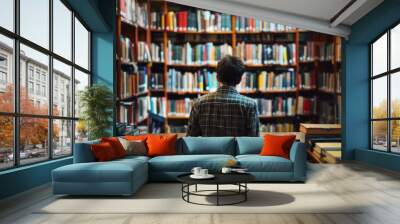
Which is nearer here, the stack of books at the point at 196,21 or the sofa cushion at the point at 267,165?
the sofa cushion at the point at 267,165

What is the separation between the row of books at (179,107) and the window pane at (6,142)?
373 cm

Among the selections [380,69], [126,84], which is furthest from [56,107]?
[380,69]

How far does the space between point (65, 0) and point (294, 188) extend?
3.89 metres

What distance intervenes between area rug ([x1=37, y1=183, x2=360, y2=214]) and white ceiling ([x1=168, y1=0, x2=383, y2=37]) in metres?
3.36

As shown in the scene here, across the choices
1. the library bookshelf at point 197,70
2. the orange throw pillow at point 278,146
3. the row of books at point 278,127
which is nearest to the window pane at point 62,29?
the library bookshelf at point 197,70

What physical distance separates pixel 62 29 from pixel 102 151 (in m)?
2.00

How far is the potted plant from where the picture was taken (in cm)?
616

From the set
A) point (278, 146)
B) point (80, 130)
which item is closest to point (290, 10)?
point (278, 146)

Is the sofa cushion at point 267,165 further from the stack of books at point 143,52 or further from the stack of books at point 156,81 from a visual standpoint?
Answer: the stack of books at point 143,52

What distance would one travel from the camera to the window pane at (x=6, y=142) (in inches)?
156

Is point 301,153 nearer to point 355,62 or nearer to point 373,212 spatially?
point 373,212

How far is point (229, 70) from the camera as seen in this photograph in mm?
4918

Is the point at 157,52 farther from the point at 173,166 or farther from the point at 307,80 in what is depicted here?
the point at 173,166

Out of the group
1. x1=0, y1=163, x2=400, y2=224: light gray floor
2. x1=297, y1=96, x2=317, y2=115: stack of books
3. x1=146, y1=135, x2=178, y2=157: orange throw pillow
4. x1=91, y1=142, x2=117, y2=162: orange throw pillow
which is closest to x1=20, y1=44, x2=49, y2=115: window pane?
x1=91, y1=142, x2=117, y2=162: orange throw pillow
